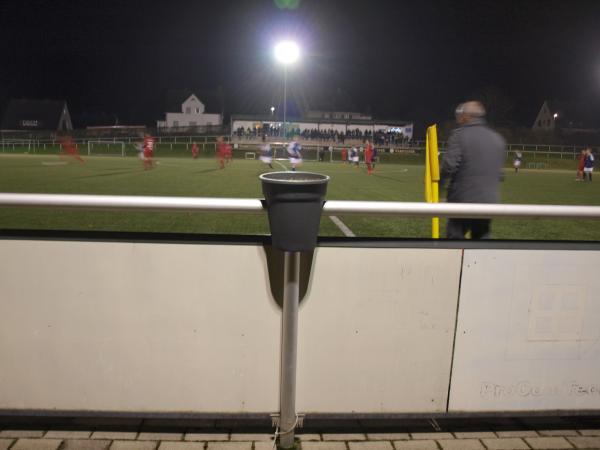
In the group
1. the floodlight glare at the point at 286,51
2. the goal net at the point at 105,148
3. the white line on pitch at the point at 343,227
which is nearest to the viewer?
the white line on pitch at the point at 343,227

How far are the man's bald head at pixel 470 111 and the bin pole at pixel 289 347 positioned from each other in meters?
2.91

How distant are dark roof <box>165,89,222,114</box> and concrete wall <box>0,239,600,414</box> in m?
81.3

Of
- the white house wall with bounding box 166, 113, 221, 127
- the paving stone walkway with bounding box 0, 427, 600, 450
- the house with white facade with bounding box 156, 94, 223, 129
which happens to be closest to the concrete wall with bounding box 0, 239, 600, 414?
the paving stone walkway with bounding box 0, 427, 600, 450

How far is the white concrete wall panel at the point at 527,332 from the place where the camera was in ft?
8.62

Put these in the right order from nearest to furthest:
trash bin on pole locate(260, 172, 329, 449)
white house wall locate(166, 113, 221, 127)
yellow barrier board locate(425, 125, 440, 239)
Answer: trash bin on pole locate(260, 172, 329, 449) < yellow barrier board locate(425, 125, 440, 239) < white house wall locate(166, 113, 221, 127)

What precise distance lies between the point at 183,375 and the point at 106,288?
64cm

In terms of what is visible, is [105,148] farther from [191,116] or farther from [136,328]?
[136,328]

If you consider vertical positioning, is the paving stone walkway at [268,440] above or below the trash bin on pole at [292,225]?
below

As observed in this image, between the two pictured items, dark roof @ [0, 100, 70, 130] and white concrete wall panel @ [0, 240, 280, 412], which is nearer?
white concrete wall panel @ [0, 240, 280, 412]

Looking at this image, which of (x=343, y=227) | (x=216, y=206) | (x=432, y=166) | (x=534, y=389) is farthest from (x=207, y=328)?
(x=343, y=227)

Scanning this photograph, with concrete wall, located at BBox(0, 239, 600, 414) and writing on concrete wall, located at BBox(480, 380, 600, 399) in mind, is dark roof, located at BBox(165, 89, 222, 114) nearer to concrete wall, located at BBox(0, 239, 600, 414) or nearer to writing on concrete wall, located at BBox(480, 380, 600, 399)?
concrete wall, located at BBox(0, 239, 600, 414)

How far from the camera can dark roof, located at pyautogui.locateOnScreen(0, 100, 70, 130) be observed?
3137 inches

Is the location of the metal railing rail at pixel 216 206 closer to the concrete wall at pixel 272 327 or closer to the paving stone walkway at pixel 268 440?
the concrete wall at pixel 272 327

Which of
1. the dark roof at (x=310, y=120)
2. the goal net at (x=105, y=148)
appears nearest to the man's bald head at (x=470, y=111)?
the goal net at (x=105, y=148)
